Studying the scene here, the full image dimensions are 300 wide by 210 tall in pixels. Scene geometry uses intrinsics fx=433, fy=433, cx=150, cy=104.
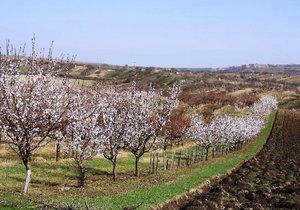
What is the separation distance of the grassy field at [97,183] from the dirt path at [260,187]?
163cm

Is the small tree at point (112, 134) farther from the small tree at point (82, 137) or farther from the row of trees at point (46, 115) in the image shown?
the small tree at point (82, 137)

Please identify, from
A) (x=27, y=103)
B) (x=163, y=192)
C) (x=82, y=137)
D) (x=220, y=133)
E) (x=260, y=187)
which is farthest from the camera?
(x=220, y=133)

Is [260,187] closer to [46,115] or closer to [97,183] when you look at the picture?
[97,183]

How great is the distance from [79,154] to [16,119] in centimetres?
697

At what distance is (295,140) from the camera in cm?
7312

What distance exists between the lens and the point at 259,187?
1335 inches

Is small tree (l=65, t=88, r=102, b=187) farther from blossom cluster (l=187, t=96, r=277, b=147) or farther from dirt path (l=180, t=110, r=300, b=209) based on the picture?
blossom cluster (l=187, t=96, r=277, b=147)

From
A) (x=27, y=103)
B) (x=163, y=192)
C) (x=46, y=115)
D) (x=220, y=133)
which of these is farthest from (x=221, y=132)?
(x=27, y=103)

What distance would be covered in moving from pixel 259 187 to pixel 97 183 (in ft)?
41.6

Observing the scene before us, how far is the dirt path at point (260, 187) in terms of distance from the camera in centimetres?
2807

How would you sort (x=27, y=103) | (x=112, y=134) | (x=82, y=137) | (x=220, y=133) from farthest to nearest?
1. (x=220, y=133)
2. (x=112, y=134)
3. (x=82, y=137)
4. (x=27, y=103)

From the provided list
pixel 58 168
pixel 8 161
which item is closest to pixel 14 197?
pixel 58 168

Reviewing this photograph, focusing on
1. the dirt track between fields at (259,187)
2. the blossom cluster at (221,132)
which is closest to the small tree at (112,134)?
the dirt track between fields at (259,187)

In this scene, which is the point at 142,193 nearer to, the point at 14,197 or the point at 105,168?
the point at 14,197
